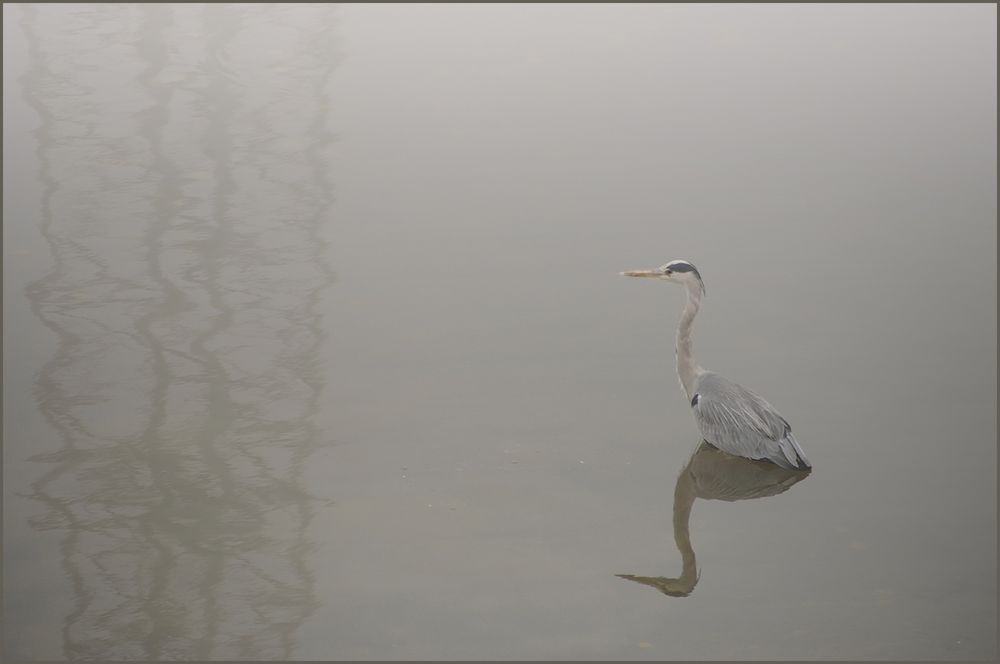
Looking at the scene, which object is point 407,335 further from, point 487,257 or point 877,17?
point 877,17

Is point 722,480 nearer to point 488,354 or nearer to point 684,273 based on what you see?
point 684,273

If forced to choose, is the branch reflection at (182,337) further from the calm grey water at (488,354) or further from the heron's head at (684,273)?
Answer: the heron's head at (684,273)

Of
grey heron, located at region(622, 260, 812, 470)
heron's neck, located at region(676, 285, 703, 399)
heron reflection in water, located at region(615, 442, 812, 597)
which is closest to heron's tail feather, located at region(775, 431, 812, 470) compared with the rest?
grey heron, located at region(622, 260, 812, 470)

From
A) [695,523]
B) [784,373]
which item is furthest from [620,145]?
[695,523]

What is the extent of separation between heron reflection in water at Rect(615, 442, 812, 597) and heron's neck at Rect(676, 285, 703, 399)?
0.35 metres

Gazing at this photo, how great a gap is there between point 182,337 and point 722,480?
3502 mm

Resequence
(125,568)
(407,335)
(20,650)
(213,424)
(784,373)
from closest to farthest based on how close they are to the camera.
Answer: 1. (20,650)
2. (125,568)
3. (213,424)
4. (784,373)
5. (407,335)

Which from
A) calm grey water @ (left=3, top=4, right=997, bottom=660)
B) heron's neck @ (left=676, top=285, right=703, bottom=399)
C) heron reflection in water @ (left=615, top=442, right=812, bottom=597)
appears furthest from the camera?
heron's neck @ (left=676, top=285, right=703, bottom=399)

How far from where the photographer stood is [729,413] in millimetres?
6441

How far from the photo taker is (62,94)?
40.8ft

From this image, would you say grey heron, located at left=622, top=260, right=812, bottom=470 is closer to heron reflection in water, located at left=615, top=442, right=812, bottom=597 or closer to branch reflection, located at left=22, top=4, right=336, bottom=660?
heron reflection in water, located at left=615, top=442, right=812, bottom=597

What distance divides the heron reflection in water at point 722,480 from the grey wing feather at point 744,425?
0.12 m

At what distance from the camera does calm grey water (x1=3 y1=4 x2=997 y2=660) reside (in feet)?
18.2

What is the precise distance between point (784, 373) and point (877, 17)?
381 inches
